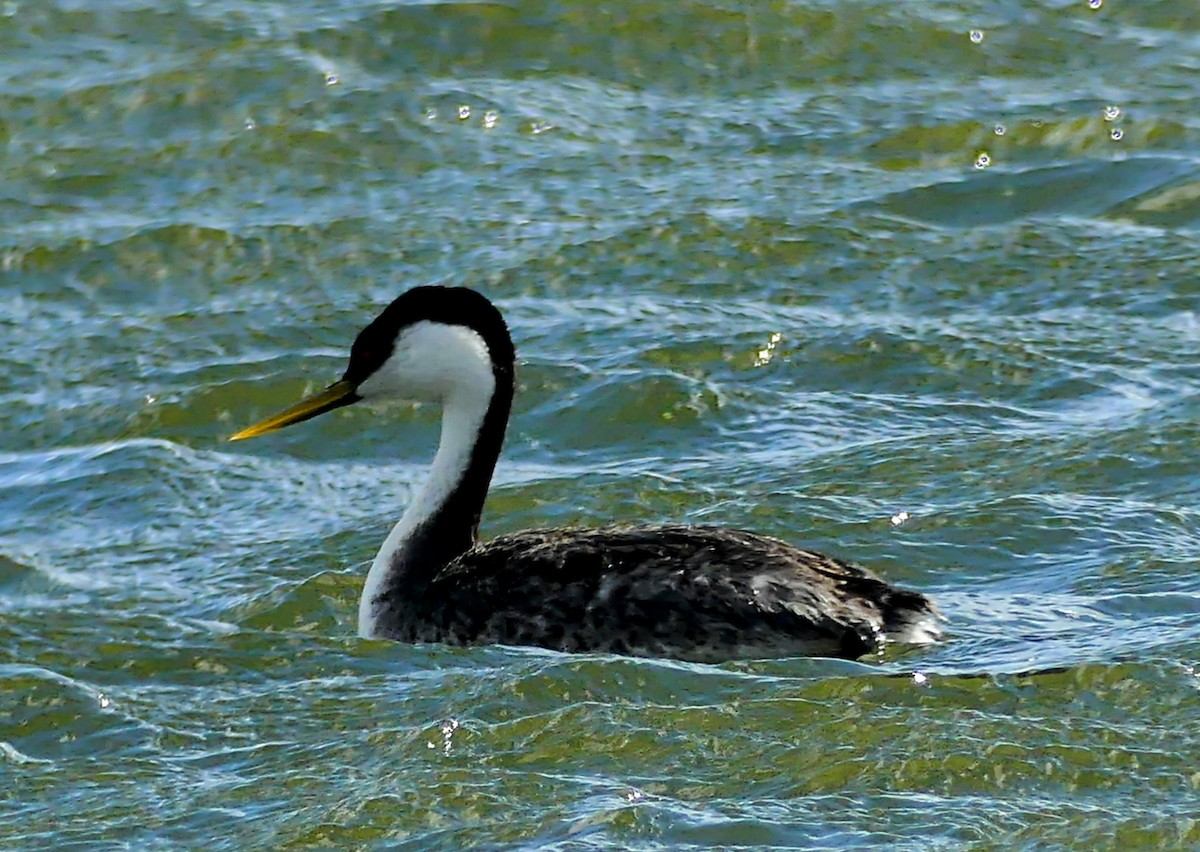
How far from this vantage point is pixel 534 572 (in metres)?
7.88

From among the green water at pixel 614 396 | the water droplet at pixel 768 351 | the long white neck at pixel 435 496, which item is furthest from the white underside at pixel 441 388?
the water droplet at pixel 768 351

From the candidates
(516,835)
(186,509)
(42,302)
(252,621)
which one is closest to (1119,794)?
(516,835)

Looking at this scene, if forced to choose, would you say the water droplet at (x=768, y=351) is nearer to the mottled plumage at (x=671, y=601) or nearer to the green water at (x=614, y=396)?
the green water at (x=614, y=396)

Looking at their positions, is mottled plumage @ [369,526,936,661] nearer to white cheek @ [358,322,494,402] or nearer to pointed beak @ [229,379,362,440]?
white cheek @ [358,322,494,402]

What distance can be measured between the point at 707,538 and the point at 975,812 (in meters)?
1.65

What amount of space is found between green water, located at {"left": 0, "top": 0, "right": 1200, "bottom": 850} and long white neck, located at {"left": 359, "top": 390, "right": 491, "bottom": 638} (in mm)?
352

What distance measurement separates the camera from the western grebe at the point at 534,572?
7539 mm

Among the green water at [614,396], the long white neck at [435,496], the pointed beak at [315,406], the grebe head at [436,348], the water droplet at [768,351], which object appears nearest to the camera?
the green water at [614,396]

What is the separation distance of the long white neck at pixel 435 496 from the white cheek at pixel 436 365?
5 cm

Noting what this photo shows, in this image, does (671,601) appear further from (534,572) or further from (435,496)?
(435,496)

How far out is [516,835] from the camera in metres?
6.34

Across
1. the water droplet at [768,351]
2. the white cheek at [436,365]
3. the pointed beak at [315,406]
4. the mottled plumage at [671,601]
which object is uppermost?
the white cheek at [436,365]

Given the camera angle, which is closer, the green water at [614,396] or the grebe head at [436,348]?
the green water at [614,396]

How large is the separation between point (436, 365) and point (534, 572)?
3.07 ft
